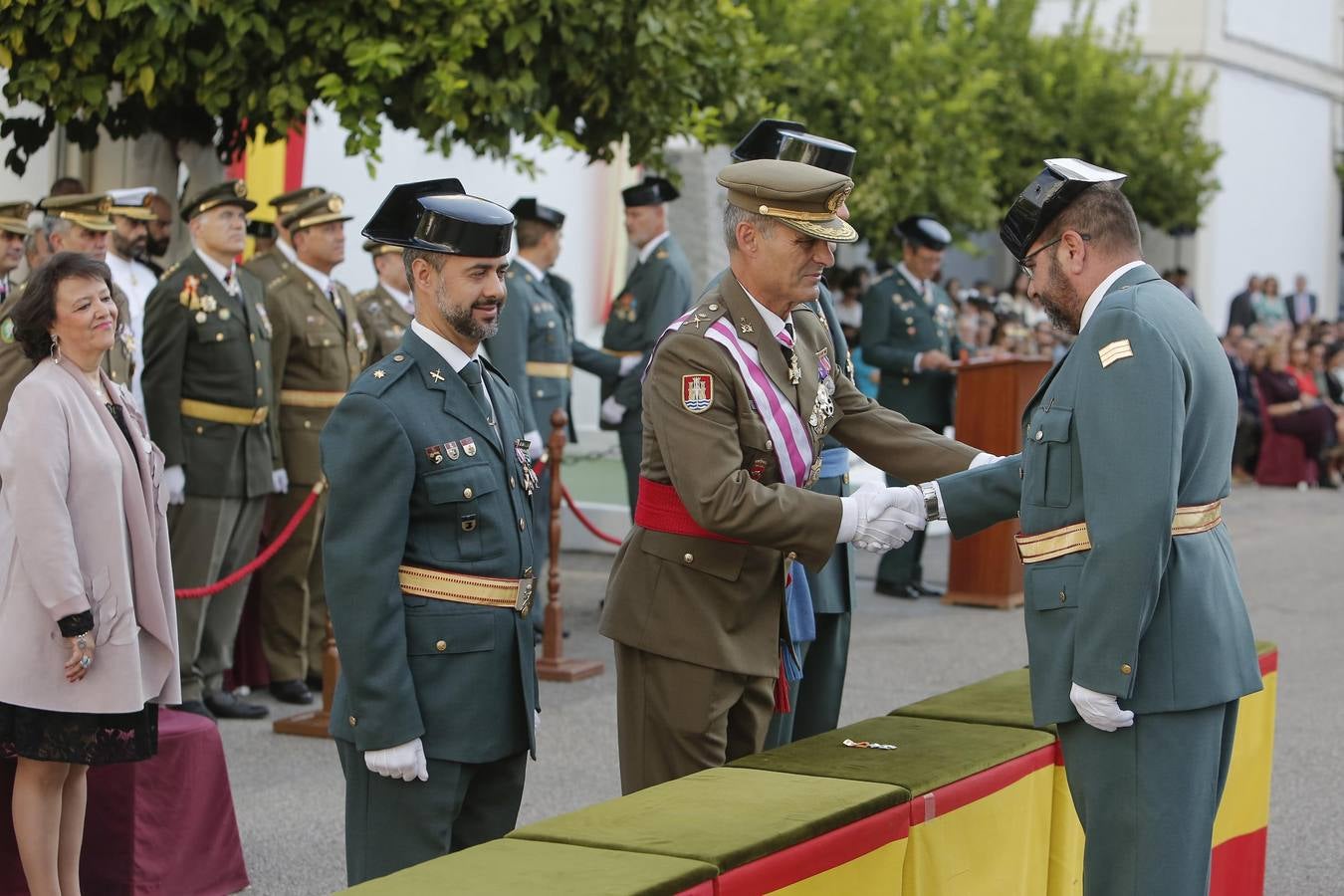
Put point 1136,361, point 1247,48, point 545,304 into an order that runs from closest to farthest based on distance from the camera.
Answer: point 1136,361
point 545,304
point 1247,48

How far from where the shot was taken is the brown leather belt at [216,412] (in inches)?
303

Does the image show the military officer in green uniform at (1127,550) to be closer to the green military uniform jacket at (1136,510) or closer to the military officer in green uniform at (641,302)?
the green military uniform jacket at (1136,510)

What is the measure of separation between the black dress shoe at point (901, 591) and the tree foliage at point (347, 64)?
12.1ft

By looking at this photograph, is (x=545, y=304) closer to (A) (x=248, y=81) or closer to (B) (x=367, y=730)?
(A) (x=248, y=81)

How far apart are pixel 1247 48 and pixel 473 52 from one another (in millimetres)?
26694

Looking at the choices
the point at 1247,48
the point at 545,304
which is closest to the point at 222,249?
the point at 545,304

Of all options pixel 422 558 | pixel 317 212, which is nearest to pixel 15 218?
pixel 317 212

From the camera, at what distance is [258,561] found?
24.6 feet

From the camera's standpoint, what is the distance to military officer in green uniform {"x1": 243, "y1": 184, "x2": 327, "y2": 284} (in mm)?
8391

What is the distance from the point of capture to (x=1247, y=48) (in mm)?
32125

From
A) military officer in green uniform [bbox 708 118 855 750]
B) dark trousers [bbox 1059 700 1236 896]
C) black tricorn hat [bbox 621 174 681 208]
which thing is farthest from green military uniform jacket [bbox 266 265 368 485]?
dark trousers [bbox 1059 700 1236 896]

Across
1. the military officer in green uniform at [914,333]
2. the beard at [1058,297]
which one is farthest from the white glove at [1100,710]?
the military officer in green uniform at [914,333]

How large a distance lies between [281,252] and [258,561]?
5.38 feet

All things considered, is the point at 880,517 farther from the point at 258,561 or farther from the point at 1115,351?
the point at 258,561
